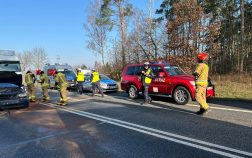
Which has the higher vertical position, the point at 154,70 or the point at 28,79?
the point at 154,70

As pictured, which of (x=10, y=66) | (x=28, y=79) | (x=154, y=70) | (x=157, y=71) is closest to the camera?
(x=157, y=71)

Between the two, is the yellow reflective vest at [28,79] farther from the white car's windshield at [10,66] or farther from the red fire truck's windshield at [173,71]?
the red fire truck's windshield at [173,71]

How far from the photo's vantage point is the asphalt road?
4746 mm

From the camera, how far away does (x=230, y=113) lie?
8023 millimetres

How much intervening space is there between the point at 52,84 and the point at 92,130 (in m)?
17.0

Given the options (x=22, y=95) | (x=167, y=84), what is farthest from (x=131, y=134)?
(x=22, y=95)

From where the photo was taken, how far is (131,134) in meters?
5.94

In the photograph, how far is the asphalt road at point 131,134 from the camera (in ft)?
15.6

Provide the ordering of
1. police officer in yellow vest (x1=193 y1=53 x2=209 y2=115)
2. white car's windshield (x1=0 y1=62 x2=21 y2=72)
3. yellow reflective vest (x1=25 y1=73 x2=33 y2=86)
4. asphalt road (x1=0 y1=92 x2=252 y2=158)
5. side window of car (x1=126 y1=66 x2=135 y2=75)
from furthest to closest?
1. white car's windshield (x1=0 y1=62 x2=21 y2=72)
2. yellow reflective vest (x1=25 y1=73 x2=33 y2=86)
3. side window of car (x1=126 y1=66 x2=135 y2=75)
4. police officer in yellow vest (x1=193 y1=53 x2=209 y2=115)
5. asphalt road (x1=0 y1=92 x2=252 y2=158)

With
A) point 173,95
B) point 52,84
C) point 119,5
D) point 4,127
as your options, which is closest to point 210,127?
point 173,95

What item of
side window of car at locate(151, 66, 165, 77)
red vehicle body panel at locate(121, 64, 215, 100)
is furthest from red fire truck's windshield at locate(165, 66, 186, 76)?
side window of car at locate(151, 66, 165, 77)

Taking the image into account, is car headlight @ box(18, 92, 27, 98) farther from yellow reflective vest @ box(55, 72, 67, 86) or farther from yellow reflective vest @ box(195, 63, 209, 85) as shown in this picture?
yellow reflective vest @ box(195, 63, 209, 85)

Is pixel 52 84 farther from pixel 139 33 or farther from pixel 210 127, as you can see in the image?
pixel 210 127

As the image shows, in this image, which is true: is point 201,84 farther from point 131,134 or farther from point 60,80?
point 60,80
